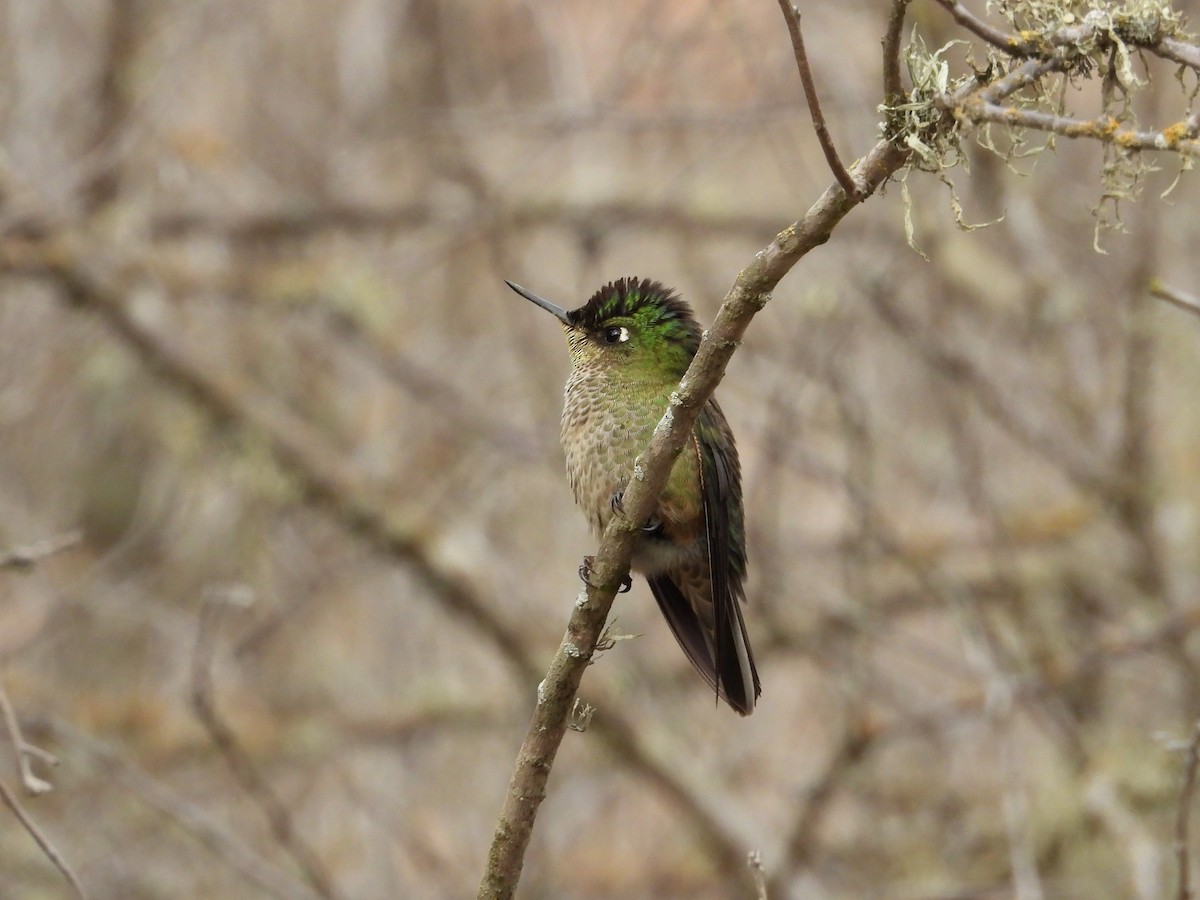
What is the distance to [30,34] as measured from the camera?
22.9ft

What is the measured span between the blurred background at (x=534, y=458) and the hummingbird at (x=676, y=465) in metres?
1.53

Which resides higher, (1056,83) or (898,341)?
(898,341)

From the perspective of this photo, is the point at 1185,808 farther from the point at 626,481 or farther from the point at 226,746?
the point at 226,746

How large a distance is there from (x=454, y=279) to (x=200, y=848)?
11.7 feet

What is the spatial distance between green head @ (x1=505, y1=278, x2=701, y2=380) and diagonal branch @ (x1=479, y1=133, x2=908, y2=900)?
48.9 inches

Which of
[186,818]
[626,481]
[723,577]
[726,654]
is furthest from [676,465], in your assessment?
[186,818]

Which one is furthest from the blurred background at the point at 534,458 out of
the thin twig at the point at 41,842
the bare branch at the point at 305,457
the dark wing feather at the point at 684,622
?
the thin twig at the point at 41,842

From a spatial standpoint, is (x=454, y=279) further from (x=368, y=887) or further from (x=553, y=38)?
(x=368, y=887)

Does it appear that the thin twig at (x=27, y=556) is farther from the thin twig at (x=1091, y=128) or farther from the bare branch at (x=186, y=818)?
the thin twig at (x=1091, y=128)

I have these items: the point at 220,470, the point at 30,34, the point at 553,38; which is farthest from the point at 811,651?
the point at 30,34

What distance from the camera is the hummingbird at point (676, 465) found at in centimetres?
343

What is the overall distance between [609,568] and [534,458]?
14.3 feet

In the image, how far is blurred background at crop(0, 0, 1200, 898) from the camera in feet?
19.6

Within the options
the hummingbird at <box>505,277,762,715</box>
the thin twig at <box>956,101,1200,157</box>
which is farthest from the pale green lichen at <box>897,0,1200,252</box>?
the hummingbird at <box>505,277,762,715</box>
